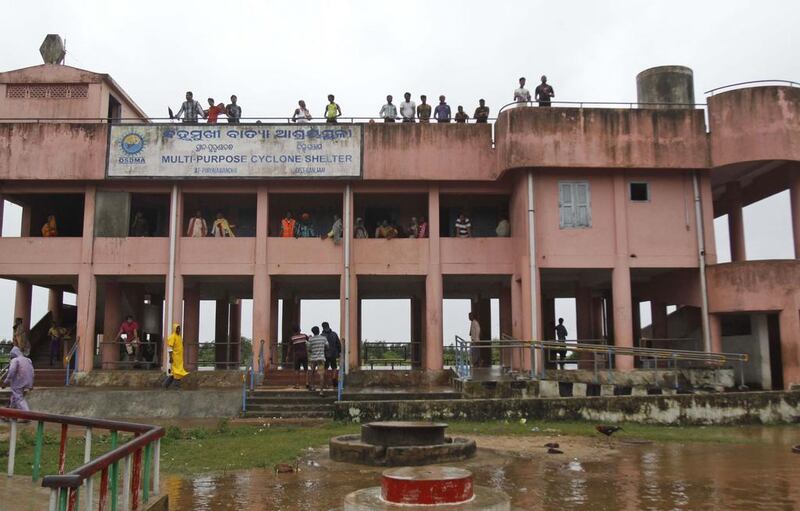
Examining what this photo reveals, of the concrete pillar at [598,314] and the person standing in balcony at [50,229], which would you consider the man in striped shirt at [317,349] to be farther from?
the concrete pillar at [598,314]

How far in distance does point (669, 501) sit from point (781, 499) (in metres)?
1.21

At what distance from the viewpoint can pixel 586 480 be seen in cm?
924

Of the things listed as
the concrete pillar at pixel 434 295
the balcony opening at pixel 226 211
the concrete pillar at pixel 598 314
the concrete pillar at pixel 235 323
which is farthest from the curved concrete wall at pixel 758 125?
the concrete pillar at pixel 235 323

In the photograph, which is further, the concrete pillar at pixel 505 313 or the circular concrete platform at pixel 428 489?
the concrete pillar at pixel 505 313

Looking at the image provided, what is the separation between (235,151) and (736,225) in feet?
52.6

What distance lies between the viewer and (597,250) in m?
20.7

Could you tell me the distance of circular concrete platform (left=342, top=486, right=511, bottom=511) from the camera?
20.9 ft

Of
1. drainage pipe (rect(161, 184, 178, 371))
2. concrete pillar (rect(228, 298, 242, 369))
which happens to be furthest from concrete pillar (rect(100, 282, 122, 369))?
concrete pillar (rect(228, 298, 242, 369))

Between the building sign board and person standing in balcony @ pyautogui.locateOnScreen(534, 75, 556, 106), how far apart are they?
17.6 ft

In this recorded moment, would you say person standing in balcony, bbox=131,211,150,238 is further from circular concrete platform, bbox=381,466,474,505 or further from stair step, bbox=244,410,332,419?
circular concrete platform, bbox=381,466,474,505

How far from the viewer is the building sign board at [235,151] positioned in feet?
70.7

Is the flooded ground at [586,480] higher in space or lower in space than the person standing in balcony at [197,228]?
lower

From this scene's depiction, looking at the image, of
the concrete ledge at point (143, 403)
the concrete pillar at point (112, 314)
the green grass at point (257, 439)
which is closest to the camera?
the green grass at point (257, 439)

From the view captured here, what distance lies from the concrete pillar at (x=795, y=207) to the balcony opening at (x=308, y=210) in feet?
43.1
